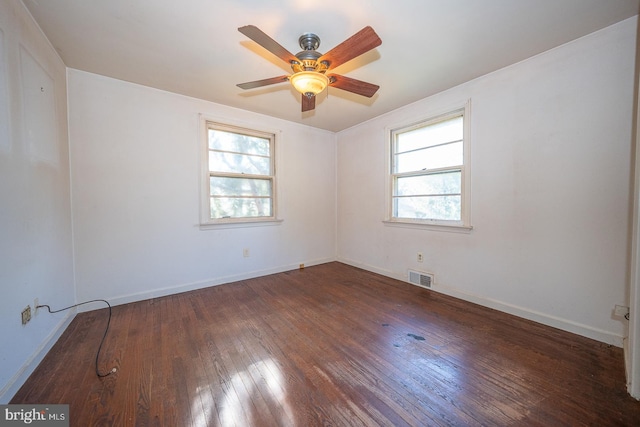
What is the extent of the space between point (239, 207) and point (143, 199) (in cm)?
116

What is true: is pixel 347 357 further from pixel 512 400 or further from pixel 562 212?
pixel 562 212

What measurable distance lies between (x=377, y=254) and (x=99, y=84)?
4100mm

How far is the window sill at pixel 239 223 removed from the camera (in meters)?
3.25

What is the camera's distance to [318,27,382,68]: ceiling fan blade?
144cm

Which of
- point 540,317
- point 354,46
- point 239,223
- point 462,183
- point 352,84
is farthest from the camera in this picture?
point 239,223

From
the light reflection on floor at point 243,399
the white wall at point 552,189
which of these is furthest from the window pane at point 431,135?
the light reflection on floor at point 243,399

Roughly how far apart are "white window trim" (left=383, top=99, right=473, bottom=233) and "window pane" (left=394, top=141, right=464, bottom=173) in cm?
11

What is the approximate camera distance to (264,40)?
4.91ft

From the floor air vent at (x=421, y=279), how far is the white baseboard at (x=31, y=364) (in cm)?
364

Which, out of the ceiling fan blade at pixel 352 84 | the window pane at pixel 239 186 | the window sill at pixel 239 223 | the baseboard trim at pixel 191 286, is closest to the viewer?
the ceiling fan blade at pixel 352 84

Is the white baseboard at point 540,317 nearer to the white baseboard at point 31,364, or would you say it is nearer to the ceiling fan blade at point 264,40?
the ceiling fan blade at point 264,40

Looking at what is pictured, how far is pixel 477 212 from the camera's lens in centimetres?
266

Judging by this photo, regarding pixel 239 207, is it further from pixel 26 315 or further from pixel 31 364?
pixel 31 364

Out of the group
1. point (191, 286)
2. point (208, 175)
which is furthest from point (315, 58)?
point (191, 286)
